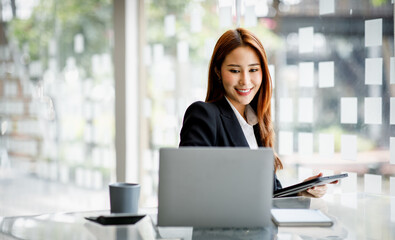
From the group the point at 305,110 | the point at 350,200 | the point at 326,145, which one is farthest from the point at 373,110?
the point at 350,200

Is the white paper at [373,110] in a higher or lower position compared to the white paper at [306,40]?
lower

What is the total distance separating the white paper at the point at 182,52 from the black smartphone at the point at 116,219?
2703mm

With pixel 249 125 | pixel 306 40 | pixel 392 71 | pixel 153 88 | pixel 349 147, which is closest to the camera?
pixel 249 125

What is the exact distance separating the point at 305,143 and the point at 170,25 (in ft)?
5.73

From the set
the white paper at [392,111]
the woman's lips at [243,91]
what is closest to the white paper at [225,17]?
the white paper at [392,111]

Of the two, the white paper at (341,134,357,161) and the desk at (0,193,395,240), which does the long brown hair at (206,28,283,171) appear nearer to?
the desk at (0,193,395,240)

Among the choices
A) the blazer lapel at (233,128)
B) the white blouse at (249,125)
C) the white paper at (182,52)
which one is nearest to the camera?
the blazer lapel at (233,128)

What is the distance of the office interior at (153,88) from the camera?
9.42ft

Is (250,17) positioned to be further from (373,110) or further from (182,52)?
(373,110)

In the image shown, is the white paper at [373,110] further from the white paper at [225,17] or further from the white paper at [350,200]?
the white paper at [225,17]

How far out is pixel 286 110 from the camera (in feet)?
10.8

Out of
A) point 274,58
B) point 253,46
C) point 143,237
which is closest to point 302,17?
point 274,58

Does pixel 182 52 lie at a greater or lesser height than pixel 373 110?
greater

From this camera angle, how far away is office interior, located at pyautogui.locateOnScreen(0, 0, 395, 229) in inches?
113
